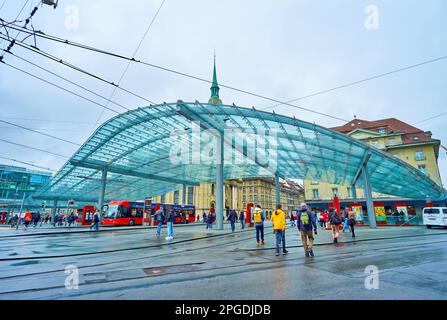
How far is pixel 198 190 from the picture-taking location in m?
68.6

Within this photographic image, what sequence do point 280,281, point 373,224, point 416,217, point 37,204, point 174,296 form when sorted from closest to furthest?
point 174,296, point 280,281, point 373,224, point 416,217, point 37,204

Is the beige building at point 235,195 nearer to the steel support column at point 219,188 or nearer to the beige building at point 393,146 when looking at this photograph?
the beige building at point 393,146

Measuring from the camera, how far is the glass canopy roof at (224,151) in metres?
20.1

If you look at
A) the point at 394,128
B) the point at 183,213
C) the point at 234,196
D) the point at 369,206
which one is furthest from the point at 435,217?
the point at 234,196

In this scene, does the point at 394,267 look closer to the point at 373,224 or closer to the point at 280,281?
the point at 280,281

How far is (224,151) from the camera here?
29594 mm

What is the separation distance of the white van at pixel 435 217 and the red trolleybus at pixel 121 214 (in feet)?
108

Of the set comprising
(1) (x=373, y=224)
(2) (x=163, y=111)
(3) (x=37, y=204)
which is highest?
(2) (x=163, y=111)

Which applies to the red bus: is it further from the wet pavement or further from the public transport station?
the wet pavement

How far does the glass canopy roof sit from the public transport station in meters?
0.07

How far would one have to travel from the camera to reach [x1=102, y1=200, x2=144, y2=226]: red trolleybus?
3058 cm

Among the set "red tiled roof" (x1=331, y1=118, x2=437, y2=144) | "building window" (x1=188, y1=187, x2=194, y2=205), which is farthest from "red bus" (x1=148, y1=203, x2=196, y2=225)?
"red tiled roof" (x1=331, y1=118, x2=437, y2=144)

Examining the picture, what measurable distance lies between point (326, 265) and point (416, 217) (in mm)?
29005
